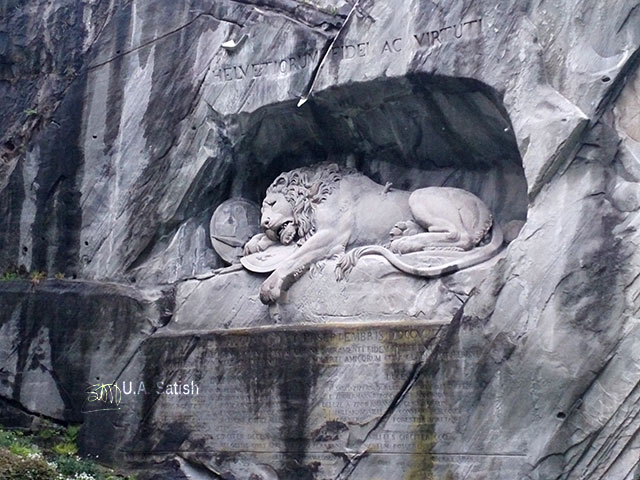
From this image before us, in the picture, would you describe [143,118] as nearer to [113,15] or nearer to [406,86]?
[113,15]

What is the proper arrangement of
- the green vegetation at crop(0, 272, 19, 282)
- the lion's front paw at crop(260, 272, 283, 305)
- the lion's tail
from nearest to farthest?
the lion's tail → the lion's front paw at crop(260, 272, 283, 305) → the green vegetation at crop(0, 272, 19, 282)

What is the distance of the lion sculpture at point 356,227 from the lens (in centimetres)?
1127

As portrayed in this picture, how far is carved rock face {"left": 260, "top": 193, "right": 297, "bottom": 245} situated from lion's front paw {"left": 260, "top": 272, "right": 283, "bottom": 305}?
24.7 inches

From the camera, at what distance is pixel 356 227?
1186cm

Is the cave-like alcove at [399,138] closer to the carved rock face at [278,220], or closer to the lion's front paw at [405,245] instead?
the carved rock face at [278,220]

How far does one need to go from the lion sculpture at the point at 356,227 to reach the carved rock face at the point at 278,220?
1 cm

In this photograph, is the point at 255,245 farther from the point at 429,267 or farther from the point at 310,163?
the point at 429,267

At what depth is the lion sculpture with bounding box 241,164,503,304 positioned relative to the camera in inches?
444

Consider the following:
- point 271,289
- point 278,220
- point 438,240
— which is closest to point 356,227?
point 278,220

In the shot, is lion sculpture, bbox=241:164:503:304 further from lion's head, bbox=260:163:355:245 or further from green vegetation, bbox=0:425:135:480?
green vegetation, bbox=0:425:135:480

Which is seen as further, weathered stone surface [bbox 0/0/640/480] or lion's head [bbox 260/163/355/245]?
lion's head [bbox 260/163/355/245]

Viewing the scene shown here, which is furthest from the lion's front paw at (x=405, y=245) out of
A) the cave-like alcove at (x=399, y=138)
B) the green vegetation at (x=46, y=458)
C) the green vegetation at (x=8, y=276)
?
the green vegetation at (x=8, y=276)

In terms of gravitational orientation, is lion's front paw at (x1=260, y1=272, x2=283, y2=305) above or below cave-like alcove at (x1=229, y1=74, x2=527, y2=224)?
below

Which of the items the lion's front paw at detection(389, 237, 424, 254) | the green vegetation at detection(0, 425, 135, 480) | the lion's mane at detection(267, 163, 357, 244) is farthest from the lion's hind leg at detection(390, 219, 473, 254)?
the green vegetation at detection(0, 425, 135, 480)
